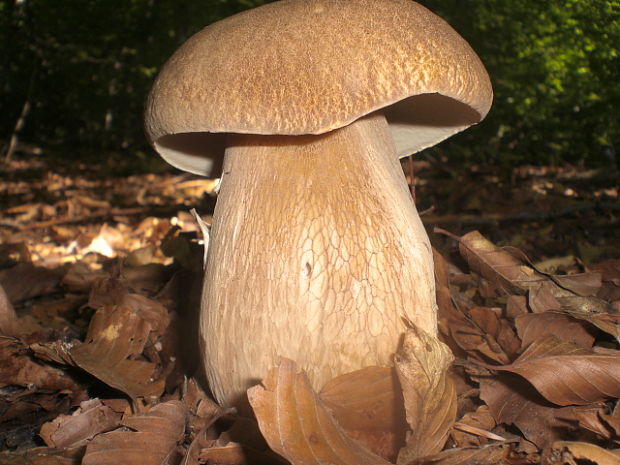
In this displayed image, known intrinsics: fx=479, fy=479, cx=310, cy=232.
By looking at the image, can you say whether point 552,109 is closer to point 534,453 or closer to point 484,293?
point 484,293

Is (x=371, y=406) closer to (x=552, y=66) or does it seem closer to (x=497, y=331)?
(x=497, y=331)

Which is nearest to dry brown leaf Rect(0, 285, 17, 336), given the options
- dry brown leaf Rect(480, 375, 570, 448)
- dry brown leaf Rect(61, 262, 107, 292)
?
dry brown leaf Rect(61, 262, 107, 292)

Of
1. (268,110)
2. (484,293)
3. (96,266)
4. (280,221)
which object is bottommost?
(96,266)

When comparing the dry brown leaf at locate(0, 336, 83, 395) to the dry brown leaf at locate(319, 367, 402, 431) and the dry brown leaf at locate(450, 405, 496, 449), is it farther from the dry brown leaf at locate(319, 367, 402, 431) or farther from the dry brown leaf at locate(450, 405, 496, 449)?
the dry brown leaf at locate(450, 405, 496, 449)

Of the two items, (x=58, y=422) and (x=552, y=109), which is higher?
(x=552, y=109)

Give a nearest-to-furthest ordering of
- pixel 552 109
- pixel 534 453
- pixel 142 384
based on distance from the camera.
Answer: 1. pixel 534 453
2. pixel 142 384
3. pixel 552 109

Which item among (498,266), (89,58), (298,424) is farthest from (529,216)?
(89,58)

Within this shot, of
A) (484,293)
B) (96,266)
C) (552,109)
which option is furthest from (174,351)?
(552,109)

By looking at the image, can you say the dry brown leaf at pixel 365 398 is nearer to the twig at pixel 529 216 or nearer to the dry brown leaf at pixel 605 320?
the dry brown leaf at pixel 605 320
